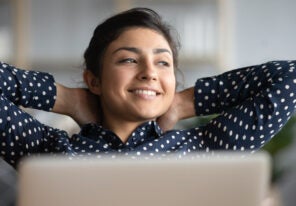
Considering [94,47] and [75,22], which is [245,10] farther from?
[94,47]

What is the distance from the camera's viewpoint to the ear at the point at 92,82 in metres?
1.42

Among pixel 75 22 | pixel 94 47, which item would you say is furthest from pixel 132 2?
pixel 94 47

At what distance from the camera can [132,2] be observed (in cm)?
321

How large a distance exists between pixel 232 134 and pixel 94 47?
0.45 m

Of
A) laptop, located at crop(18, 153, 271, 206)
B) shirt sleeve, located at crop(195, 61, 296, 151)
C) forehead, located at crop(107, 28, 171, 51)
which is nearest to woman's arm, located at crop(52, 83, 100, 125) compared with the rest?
forehead, located at crop(107, 28, 171, 51)

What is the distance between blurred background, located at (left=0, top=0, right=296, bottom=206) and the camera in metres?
3.17

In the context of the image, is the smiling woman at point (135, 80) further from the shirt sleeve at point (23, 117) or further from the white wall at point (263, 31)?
the white wall at point (263, 31)

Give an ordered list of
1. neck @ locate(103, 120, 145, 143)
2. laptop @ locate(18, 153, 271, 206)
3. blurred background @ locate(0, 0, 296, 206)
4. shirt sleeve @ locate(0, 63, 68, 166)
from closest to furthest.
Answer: laptop @ locate(18, 153, 271, 206), shirt sleeve @ locate(0, 63, 68, 166), neck @ locate(103, 120, 145, 143), blurred background @ locate(0, 0, 296, 206)

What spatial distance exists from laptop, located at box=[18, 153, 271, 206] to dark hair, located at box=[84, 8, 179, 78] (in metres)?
0.84

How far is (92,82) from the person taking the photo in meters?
1.44

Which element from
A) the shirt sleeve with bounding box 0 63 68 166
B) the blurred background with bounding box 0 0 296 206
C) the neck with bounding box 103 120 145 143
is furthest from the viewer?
the blurred background with bounding box 0 0 296 206

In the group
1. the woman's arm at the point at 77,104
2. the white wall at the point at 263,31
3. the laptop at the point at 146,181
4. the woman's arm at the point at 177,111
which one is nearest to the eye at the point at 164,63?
the woman's arm at the point at 177,111

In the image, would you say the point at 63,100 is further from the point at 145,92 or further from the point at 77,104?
the point at 145,92

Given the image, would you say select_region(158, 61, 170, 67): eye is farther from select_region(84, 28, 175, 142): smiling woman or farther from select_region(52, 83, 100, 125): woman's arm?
select_region(52, 83, 100, 125): woman's arm
